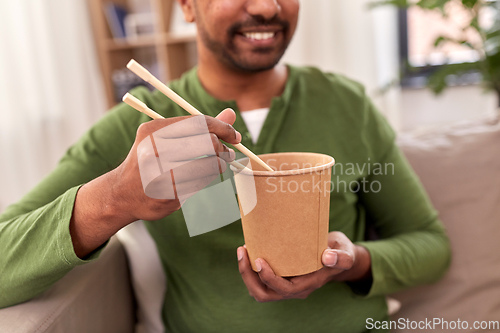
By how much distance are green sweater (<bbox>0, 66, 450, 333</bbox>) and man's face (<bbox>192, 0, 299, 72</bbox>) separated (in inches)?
3.8

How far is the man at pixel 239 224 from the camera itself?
713 mm

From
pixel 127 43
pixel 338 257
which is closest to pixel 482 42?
pixel 338 257

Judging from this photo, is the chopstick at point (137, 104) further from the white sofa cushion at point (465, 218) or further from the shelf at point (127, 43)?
the shelf at point (127, 43)

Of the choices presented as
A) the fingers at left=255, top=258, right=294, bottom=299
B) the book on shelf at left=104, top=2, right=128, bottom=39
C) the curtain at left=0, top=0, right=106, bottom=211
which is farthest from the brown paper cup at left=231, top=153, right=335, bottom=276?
the book on shelf at left=104, top=2, right=128, bottom=39

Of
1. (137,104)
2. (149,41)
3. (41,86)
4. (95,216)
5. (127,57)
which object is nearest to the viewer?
(137,104)

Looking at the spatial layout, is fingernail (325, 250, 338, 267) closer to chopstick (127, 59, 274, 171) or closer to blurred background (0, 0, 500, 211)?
chopstick (127, 59, 274, 171)

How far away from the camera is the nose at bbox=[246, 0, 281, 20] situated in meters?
0.80

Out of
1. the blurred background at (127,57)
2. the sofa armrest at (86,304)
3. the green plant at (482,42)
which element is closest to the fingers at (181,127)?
the sofa armrest at (86,304)

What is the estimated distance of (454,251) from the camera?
95cm

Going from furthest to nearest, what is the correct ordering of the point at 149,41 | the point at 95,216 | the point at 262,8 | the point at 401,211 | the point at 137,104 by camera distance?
the point at 149,41, the point at 401,211, the point at 262,8, the point at 95,216, the point at 137,104

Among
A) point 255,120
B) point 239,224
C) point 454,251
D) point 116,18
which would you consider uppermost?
point 116,18

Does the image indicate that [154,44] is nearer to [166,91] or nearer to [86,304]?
[86,304]

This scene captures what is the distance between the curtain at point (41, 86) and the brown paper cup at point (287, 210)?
2.02 m

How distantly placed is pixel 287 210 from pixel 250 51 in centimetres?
41
